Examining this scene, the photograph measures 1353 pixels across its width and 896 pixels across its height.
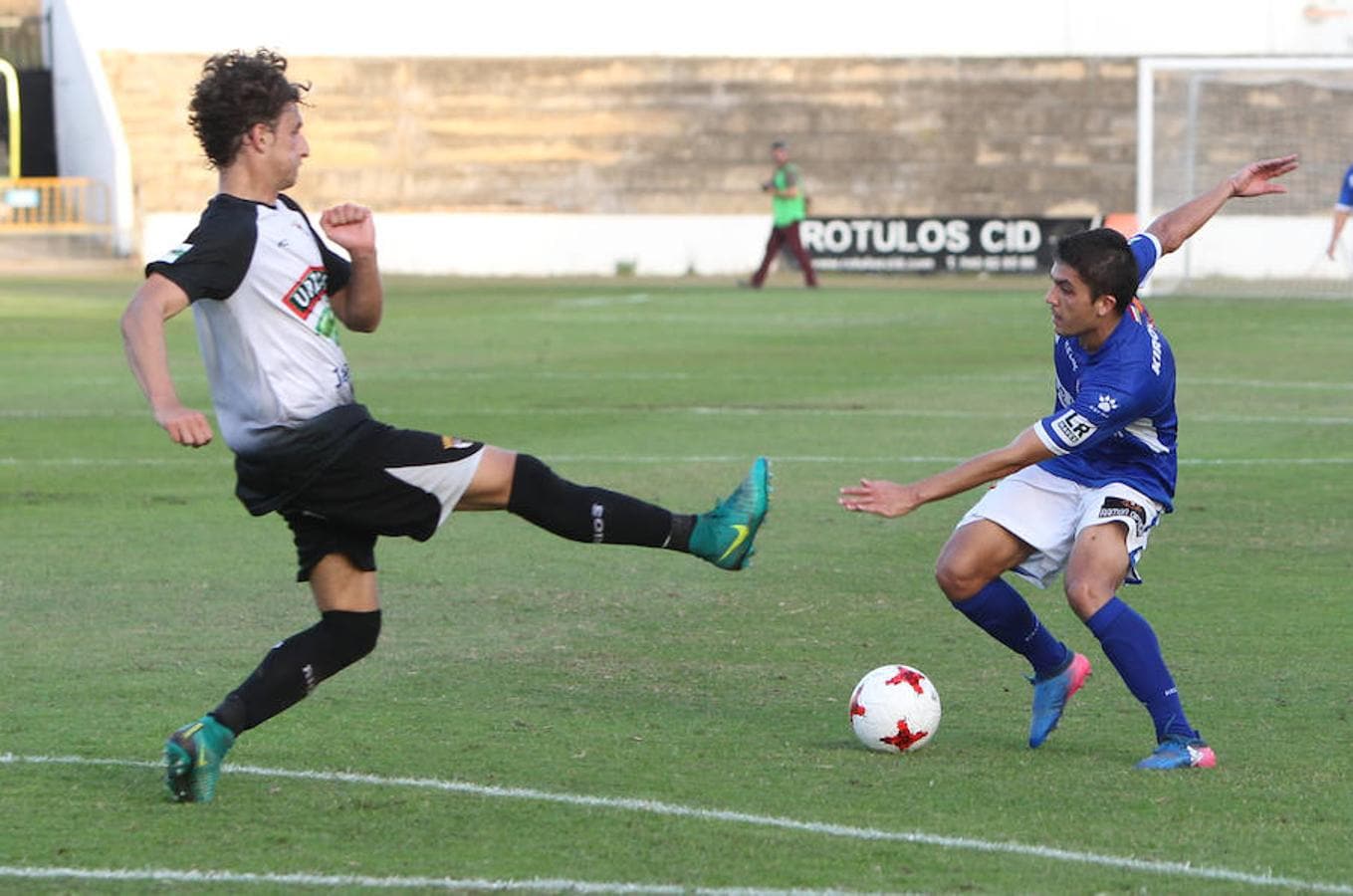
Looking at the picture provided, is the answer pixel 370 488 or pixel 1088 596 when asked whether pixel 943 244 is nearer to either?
pixel 1088 596

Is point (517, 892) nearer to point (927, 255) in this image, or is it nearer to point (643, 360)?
point (643, 360)

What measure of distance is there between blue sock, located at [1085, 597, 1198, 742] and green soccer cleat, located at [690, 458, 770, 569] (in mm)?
975

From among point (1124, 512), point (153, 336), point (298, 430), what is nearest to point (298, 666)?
point (298, 430)

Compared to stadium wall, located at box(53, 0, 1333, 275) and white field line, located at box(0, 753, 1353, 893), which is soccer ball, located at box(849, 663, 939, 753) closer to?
white field line, located at box(0, 753, 1353, 893)

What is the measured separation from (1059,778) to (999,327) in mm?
18359

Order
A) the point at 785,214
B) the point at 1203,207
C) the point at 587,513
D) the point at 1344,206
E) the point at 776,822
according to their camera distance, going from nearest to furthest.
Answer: the point at 776,822
the point at 587,513
the point at 1203,207
the point at 1344,206
the point at 785,214

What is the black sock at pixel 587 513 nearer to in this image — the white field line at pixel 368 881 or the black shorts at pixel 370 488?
the black shorts at pixel 370 488

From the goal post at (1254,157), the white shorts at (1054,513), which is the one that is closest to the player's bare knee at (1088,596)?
the white shorts at (1054,513)

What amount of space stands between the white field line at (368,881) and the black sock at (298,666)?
28.3 inches

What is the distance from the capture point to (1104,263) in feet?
19.8

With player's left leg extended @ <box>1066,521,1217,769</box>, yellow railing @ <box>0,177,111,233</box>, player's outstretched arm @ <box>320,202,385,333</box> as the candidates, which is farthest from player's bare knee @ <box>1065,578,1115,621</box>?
yellow railing @ <box>0,177,111,233</box>

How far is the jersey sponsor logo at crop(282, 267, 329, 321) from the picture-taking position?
552 cm

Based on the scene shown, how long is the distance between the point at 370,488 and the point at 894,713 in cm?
155

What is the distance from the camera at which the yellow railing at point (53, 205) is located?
1490 inches
